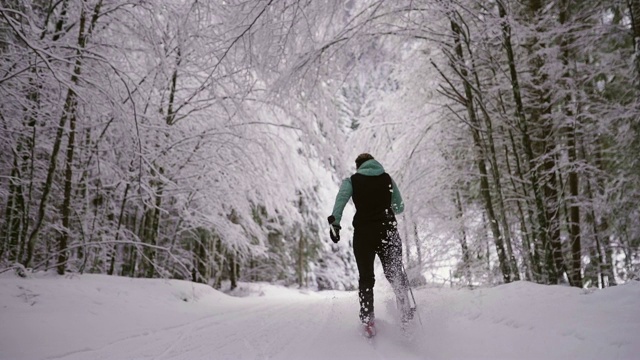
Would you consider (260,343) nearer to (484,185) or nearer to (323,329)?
(323,329)

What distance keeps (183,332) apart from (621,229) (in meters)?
7.56

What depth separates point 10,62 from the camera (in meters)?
4.10

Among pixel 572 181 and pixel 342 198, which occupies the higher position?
pixel 572 181

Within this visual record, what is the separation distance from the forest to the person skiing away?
120 cm

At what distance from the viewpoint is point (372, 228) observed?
357cm

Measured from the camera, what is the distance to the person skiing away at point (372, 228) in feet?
11.5

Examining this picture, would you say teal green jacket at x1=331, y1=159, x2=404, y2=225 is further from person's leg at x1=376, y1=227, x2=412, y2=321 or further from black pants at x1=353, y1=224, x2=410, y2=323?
person's leg at x1=376, y1=227, x2=412, y2=321

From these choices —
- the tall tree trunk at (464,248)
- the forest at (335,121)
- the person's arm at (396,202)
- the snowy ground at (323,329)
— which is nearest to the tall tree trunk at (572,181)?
the forest at (335,121)

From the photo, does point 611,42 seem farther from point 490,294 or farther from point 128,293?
point 128,293

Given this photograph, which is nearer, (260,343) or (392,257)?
(260,343)

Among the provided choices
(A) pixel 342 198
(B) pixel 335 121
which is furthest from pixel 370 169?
(B) pixel 335 121

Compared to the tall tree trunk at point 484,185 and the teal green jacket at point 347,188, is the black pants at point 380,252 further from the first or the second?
the tall tree trunk at point 484,185

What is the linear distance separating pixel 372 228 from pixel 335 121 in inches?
90.4

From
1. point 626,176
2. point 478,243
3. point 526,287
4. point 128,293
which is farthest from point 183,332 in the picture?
point 626,176
